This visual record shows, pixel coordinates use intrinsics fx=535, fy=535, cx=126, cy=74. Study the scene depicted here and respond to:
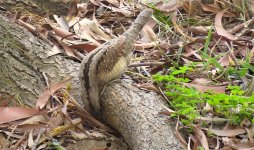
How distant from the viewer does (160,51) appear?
4074 millimetres

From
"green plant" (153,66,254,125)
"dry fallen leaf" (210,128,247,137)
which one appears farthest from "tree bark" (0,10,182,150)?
"dry fallen leaf" (210,128,247,137)

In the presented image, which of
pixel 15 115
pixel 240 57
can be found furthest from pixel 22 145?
pixel 240 57

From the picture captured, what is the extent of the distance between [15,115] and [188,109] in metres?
1.03

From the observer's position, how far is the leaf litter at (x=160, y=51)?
318cm

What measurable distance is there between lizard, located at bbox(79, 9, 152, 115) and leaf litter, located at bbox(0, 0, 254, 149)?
0.13 meters

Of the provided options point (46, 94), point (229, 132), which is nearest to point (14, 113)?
point (46, 94)

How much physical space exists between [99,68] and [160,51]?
92 cm

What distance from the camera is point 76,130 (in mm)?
3256

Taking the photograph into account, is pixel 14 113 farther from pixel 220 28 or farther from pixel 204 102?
pixel 220 28

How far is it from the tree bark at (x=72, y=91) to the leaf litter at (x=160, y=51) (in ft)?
0.23

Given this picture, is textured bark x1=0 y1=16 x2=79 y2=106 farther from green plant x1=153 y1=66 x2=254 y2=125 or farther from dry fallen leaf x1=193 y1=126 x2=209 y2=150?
dry fallen leaf x1=193 y1=126 x2=209 y2=150

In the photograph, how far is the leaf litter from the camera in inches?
125

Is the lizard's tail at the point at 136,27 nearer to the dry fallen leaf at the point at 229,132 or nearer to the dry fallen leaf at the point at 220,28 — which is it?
the dry fallen leaf at the point at 229,132

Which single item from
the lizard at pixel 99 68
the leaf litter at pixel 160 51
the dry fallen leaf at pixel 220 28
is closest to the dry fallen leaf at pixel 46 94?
the leaf litter at pixel 160 51
